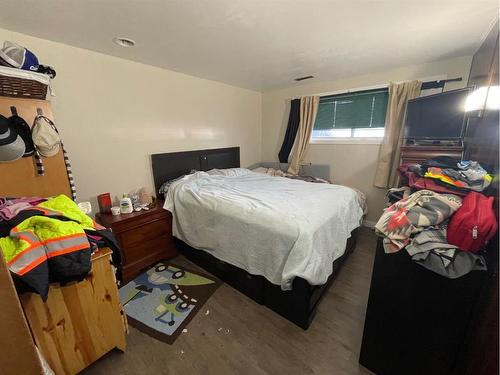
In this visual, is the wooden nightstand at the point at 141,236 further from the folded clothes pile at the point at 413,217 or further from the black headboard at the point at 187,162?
the folded clothes pile at the point at 413,217

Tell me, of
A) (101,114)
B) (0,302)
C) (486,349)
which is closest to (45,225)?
(0,302)

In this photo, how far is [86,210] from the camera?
1624 mm

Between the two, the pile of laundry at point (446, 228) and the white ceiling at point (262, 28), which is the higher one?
the white ceiling at point (262, 28)

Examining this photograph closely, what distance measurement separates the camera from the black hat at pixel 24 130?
1374 millimetres

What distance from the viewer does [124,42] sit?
6.12 ft

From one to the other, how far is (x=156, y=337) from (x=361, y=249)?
2.42 metres

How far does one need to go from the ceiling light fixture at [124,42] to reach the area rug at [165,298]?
86.9 inches

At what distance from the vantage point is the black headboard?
2.71 m

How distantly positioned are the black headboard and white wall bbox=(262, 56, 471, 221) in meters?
1.00

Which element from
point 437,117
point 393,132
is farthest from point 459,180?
point 393,132

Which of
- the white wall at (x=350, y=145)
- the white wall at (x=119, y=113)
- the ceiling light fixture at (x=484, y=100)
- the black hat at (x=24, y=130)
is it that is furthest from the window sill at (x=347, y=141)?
the black hat at (x=24, y=130)

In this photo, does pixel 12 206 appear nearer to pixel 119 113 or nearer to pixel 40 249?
pixel 40 249

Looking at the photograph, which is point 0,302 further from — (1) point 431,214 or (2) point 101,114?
(2) point 101,114

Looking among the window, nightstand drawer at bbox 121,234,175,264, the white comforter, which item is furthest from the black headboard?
the window
